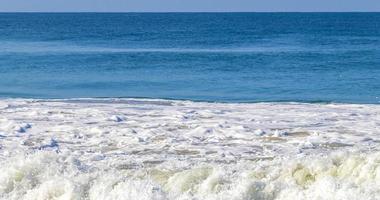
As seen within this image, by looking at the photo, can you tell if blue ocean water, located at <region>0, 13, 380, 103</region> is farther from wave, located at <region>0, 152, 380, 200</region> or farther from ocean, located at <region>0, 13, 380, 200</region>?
wave, located at <region>0, 152, 380, 200</region>

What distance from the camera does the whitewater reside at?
45.8 feet

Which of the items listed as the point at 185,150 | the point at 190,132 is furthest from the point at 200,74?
the point at 185,150

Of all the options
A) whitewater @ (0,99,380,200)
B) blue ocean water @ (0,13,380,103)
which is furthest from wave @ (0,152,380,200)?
blue ocean water @ (0,13,380,103)

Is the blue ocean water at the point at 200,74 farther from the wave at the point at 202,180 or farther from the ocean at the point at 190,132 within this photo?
the wave at the point at 202,180

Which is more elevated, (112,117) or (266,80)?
(266,80)

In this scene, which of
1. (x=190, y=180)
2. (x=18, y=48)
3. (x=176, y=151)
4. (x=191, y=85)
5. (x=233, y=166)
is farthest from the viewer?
(x=18, y=48)

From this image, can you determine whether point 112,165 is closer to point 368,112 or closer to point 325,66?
point 368,112

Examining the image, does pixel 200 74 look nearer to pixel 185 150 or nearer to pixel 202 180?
pixel 185 150

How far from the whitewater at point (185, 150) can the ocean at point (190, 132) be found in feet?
0.10

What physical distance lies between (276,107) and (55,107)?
27.2ft

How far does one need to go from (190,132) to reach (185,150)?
9.15 ft

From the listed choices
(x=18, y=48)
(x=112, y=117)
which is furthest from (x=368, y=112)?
(x=18, y=48)

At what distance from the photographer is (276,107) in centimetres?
2997

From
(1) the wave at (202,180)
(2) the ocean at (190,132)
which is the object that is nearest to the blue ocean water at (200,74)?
(2) the ocean at (190,132)
